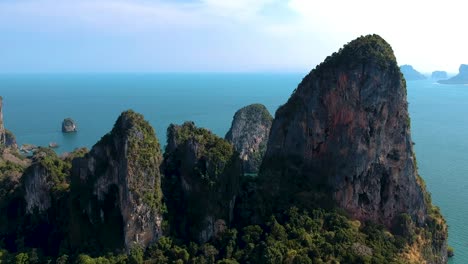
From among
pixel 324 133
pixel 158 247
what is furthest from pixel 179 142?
pixel 324 133

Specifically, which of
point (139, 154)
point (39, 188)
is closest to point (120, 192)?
point (139, 154)

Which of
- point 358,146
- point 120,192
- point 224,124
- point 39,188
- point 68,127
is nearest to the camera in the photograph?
point 120,192

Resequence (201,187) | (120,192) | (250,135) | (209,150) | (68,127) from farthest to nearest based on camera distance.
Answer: (68,127), (250,135), (209,150), (201,187), (120,192)

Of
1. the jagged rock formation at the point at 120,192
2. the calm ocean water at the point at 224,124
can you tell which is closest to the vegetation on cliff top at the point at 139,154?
the jagged rock formation at the point at 120,192

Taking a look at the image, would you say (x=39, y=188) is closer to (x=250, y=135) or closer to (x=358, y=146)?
(x=358, y=146)

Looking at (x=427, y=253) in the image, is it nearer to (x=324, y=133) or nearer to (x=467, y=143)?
(x=324, y=133)

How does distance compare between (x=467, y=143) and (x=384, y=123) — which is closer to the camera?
(x=384, y=123)

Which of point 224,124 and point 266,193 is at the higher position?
point 266,193

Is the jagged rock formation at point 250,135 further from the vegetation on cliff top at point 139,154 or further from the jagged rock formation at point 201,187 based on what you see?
the vegetation on cliff top at point 139,154
